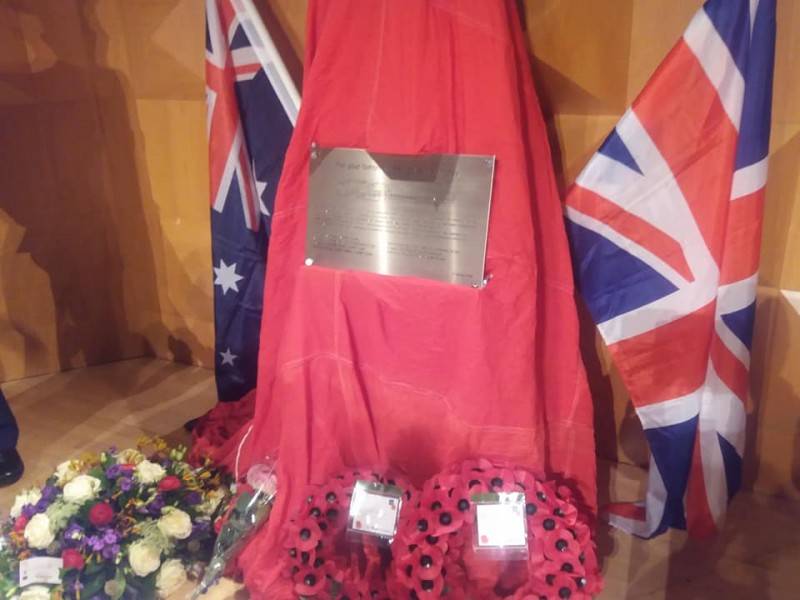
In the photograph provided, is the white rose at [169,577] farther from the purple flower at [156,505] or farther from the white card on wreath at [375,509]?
the white card on wreath at [375,509]

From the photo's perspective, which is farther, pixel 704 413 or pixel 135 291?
pixel 135 291

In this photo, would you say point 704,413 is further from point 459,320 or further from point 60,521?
point 60,521

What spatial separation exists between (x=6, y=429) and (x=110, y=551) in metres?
0.68

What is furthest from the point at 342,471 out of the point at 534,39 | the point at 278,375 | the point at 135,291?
the point at 135,291

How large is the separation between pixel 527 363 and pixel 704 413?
0.42 metres

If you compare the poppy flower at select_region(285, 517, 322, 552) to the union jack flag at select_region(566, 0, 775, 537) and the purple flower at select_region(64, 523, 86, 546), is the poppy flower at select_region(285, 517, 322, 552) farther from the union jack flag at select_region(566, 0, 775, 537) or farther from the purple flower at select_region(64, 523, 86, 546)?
the union jack flag at select_region(566, 0, 775, 537)

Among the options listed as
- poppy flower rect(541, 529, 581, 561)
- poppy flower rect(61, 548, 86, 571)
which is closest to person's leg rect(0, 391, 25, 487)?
poppy flower rect(61, 548, 86, 571)

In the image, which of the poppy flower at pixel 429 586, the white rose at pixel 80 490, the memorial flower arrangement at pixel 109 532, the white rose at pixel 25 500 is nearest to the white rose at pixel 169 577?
the memorial flower arrangement at pixel 109 532

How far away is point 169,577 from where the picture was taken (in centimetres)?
137

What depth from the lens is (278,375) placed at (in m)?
1.53

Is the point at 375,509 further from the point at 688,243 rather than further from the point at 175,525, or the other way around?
the point at 688,243

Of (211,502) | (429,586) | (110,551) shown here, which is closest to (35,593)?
(110,551)

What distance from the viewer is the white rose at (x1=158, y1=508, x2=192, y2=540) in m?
1.38

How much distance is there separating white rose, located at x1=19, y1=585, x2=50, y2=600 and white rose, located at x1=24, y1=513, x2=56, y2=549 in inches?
3.0
